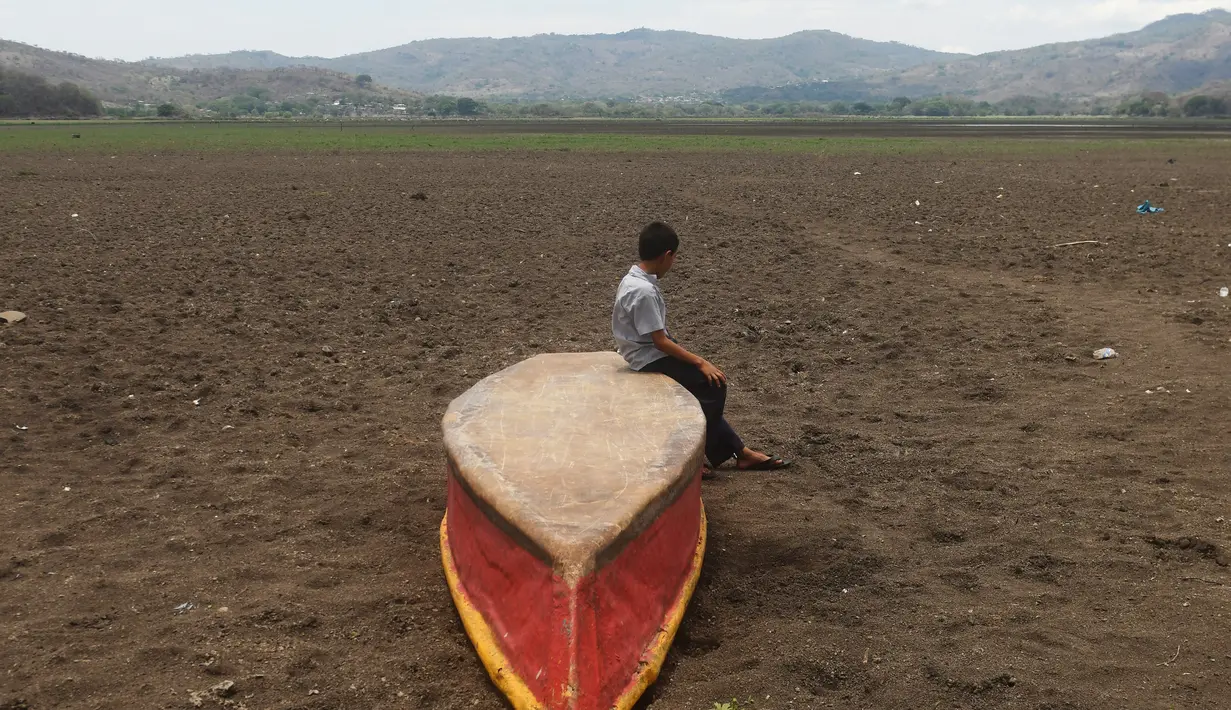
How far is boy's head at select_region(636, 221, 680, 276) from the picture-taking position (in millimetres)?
4801

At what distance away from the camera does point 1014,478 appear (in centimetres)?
500

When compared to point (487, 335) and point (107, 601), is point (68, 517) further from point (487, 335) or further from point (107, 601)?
point (487, 335)

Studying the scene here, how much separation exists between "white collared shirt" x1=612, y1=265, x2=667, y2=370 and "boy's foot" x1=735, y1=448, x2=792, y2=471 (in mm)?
801

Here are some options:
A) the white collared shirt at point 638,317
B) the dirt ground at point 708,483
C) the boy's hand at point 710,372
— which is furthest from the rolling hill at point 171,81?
the boy's hand at point 710,372

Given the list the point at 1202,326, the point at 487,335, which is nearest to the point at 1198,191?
the point at 1202,326

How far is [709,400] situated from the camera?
16.4 feet

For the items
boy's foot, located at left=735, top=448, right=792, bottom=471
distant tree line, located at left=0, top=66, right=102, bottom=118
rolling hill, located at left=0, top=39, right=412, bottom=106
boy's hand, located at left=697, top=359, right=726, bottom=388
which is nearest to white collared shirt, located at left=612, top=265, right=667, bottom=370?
boy's hand, located at left=697, top=359, right=726, bottom=388

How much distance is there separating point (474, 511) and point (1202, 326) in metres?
6.98

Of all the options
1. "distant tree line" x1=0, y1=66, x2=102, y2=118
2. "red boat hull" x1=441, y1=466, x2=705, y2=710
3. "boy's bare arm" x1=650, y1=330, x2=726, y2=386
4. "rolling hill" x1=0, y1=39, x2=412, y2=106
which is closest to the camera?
"red boat hull" x1=441, y1=466, x2=705, y2=710

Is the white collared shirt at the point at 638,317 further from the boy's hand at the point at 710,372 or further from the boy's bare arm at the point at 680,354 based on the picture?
the boy's hand at the point at 710,372

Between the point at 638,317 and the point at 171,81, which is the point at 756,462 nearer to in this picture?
the point at 638,317

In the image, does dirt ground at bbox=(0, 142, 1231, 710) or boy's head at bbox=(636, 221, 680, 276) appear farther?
boy's head at bbox=(636, 221, 680, 276)

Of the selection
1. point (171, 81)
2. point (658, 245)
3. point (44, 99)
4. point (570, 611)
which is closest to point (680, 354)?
point (658, 245)

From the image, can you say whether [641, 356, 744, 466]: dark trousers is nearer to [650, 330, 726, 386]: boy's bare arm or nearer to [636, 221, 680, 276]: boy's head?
[650, 330, 726, 386]: boy's bare arm
